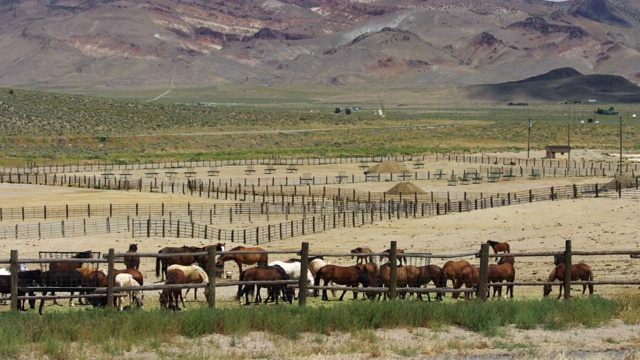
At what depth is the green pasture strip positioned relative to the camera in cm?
1747

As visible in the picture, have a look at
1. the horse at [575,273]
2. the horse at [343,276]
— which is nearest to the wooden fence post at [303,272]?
the horse at [343,276]

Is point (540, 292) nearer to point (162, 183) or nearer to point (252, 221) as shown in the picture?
point (252, 221)

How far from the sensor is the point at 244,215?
4881 centimetres

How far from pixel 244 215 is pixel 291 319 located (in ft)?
99.5

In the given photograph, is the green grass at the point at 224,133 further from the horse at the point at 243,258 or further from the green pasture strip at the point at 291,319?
the green pasture strip at the point at 291,319

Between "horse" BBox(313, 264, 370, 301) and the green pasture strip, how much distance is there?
3657mm

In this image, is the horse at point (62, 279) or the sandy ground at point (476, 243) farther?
the horse at point (62, 279)

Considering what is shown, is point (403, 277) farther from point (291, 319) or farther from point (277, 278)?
point (291, 319)

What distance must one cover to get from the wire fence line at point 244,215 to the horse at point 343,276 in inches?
582

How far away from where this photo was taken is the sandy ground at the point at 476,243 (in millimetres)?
17906

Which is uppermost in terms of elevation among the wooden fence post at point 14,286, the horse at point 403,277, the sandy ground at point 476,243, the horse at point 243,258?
the wooden fence post at point 14,286

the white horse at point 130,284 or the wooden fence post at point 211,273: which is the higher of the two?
the wooden fence post at point 211,273

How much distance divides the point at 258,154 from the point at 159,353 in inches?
3250

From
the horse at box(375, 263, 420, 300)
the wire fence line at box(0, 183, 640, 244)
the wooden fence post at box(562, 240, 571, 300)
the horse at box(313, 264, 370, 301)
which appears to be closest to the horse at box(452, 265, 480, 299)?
the horse at box(375, 263, 420, 300)
